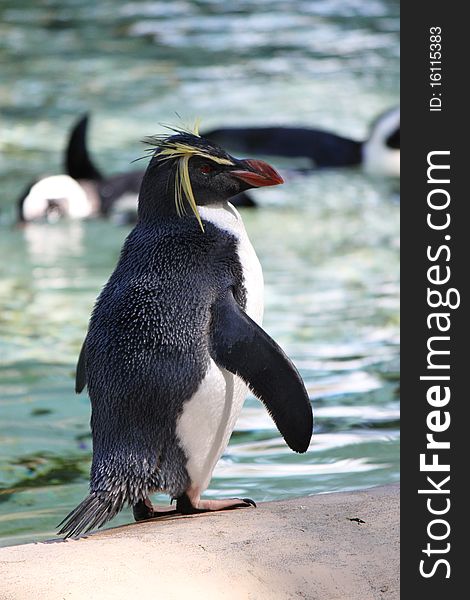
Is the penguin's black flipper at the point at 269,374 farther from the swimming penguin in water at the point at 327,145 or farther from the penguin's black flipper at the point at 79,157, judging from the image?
the swimming penguin in water at the point at 327,145

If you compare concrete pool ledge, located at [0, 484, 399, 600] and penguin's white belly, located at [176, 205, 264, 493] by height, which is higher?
penguin's white belly, located at [176, 205, 264, 493]

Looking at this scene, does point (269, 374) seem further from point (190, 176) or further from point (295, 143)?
point (295, 143)

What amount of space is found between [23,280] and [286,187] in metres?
2.20

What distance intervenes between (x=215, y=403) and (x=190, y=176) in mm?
488

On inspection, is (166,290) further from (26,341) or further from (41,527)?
(26,341)

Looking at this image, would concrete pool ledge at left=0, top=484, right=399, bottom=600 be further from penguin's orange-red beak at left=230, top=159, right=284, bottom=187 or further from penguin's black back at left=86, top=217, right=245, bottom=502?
penguin's orange-red beak at left=230, top=159, right=284, bottom=187

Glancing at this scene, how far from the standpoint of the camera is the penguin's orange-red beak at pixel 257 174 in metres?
2.87

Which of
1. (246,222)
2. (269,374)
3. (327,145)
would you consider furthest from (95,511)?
(327,145)

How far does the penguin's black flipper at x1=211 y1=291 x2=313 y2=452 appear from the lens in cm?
262

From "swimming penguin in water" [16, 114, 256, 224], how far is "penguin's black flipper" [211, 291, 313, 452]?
4224 mm

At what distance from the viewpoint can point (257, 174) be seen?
288 cm

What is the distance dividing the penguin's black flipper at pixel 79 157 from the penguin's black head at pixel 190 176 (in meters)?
3.85

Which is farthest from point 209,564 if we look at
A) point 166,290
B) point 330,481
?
point 330,481

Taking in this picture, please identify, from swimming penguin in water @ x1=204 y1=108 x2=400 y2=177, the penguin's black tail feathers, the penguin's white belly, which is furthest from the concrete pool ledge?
swimming penguin in water @ x1=204 y1=108 x2=400 y2=177
